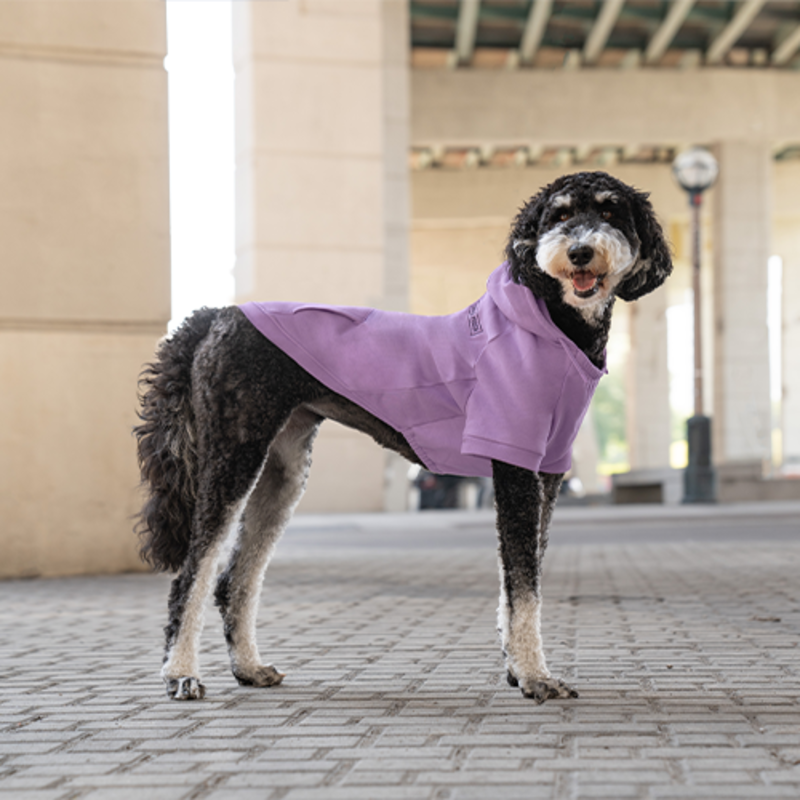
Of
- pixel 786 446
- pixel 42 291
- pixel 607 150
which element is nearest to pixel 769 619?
pixel 42 291

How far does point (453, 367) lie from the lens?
13.3 ft

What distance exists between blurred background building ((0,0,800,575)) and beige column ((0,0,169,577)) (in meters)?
0.02

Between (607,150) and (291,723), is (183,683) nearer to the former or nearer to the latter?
(291,723)

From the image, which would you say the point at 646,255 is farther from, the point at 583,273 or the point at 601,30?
the point at 601,30

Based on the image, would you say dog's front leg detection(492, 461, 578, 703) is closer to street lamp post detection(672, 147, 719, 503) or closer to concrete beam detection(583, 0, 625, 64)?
street lamp post detection(672, 147, 719, 503)

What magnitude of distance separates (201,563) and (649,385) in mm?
37916

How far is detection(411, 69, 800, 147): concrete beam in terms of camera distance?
102 feet

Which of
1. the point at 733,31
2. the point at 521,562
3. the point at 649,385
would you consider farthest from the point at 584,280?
the point at 649,385

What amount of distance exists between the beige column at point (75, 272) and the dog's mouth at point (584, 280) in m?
5.32

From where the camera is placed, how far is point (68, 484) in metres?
8.34

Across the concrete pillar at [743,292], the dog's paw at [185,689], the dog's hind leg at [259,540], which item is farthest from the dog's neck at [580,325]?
the concrete pillar at [743,292]

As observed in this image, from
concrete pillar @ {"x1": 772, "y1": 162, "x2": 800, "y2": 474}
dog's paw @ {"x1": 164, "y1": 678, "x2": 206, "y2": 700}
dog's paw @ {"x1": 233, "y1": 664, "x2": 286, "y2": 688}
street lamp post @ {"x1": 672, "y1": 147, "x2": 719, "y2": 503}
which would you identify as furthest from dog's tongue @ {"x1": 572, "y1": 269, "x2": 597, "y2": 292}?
concrete pillar @ {"x1": 772, "y1": 162, "x2": 800, "y2": 474}

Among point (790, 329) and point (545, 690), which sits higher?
point (790, 329)

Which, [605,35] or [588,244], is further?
[605,35]
